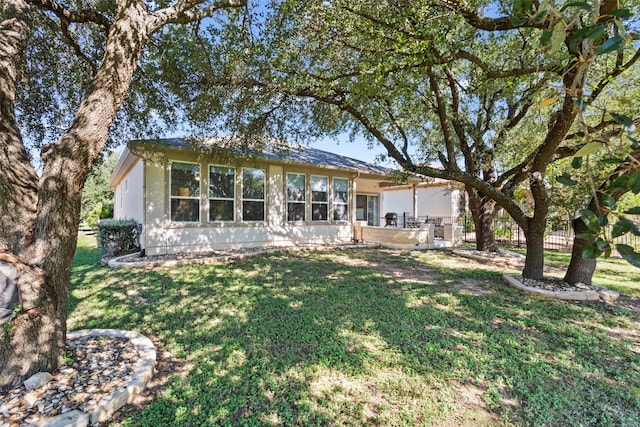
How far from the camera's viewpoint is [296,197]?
37.1 feet

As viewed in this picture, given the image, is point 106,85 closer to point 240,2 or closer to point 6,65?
point 6,65

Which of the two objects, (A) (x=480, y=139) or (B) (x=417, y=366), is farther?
(A) (x=480, y=139)

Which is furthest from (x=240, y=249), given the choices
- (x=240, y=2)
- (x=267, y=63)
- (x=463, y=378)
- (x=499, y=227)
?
(x=499, y=227)

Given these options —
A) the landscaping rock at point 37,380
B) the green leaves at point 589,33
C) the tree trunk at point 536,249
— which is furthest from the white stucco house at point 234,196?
the green leaves at point 589,33

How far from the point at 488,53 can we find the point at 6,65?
8469 mm

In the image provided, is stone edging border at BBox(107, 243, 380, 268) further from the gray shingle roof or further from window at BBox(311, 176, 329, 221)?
the gray shingle roof

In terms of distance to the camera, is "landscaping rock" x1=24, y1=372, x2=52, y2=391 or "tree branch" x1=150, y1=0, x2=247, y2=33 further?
"tree branch" x1=150, y1=0, x2=247, y2=33

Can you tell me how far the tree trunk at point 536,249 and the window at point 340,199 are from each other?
7.06m

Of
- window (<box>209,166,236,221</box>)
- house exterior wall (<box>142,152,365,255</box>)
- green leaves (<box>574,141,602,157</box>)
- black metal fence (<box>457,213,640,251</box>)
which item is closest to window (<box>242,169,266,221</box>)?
house exterior wall (<box>142,152,365,255</box>)

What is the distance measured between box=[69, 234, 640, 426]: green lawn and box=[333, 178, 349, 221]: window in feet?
20.2

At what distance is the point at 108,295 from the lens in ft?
17.2

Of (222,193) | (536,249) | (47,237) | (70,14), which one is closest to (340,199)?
(222,193)

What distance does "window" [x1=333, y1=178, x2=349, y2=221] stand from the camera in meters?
12.3

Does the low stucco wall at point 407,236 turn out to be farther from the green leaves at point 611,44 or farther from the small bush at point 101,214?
the small bush at point 101,214
